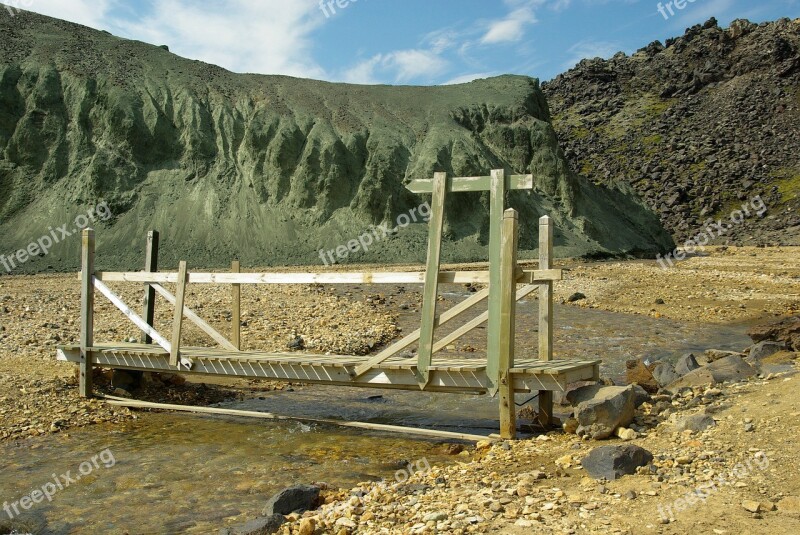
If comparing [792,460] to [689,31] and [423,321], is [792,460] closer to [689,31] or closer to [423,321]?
[423,321]

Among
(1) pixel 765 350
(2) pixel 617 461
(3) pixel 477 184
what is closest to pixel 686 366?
(1) pixel 765 350

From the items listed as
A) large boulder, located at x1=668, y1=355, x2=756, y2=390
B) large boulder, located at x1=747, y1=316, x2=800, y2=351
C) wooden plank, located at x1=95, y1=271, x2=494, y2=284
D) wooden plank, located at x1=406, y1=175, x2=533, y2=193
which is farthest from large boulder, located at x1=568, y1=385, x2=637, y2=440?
large boulder, located at x1=747, y1=316, x2=800, y2=351

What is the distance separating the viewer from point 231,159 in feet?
173

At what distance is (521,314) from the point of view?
2322 cm

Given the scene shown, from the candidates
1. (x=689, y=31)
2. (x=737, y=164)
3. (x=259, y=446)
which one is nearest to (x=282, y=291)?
(x=259, y=446)

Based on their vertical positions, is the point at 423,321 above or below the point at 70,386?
above

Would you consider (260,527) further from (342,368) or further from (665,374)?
(665,374)

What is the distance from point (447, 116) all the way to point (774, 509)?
56.6 metres

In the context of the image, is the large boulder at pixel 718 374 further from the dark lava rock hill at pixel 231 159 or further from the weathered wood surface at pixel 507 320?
the dark lava rock hill at pixel 231 159

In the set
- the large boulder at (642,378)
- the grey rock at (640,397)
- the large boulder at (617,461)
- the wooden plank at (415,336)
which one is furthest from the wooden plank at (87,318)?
the large boulder at (642,378)

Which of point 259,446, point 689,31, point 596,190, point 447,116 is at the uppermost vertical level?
point 689,31

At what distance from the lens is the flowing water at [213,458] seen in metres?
7.01

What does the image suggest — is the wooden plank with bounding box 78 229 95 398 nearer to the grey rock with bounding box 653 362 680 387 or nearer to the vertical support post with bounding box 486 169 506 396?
the vertical support post with bounding box 486 169 506 396

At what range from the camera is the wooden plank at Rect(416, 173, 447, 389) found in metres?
9.01
